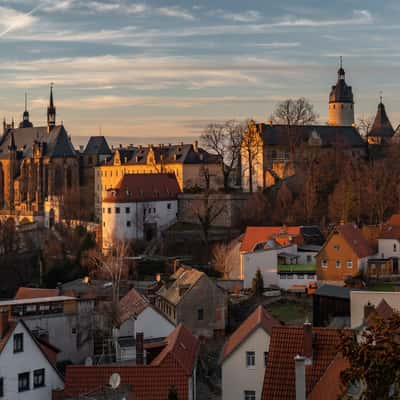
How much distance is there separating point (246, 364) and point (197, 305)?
53.5 ft

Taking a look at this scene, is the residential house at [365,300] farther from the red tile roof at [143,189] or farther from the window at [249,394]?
the red tile roof at [143,189]

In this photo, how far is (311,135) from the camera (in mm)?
75812

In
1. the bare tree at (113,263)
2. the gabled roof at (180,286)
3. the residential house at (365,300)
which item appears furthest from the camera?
the bare tree at (113,263)

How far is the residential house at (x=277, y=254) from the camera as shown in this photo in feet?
168

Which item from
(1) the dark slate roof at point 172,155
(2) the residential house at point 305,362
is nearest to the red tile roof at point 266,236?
(1) the dark slate roof at point 172,155

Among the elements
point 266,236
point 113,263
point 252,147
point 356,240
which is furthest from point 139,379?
point 252,147

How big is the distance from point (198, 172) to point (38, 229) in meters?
17.9

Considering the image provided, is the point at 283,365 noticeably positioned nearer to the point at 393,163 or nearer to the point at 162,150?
the point at 393,163

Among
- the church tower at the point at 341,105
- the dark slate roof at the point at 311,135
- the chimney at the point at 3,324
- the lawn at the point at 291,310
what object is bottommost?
the lawn at the point at 291,310

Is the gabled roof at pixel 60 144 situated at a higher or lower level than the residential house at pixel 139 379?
higher

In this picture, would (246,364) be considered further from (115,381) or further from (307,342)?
(115,381)

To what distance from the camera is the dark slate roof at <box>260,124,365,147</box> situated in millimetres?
75562

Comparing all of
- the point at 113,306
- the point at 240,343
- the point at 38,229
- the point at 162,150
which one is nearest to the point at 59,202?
the point at 38,229

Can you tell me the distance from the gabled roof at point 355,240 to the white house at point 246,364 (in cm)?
2447
